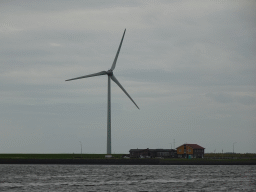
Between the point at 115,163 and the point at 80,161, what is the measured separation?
589 inches

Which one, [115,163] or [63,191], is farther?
[115,163]

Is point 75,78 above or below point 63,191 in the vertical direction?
above

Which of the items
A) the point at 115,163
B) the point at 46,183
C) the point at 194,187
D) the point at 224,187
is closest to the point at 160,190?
the point at 194,187

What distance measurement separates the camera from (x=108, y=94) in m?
172

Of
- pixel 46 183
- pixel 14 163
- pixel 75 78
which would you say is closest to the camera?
pixel 46 183

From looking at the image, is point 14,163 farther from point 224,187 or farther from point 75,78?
point 224,187

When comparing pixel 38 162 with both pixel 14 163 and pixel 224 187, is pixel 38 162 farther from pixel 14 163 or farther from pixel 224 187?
pixel 224 187

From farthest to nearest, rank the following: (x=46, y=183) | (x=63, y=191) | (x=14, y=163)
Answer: (x=14, y=163) → (x=46, y=183) → (x=63, y=191)

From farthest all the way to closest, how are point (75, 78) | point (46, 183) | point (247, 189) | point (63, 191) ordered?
point (75, 78) → point (46, 183) → point (247, 189) → point (63, 191)

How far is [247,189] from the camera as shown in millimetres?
82875

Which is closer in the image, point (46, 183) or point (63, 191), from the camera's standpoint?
point (63, 191)

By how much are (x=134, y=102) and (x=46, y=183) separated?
266ft

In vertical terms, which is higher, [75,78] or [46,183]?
[75,78]

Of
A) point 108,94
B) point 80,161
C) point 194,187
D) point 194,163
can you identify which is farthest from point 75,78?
point 194,187
